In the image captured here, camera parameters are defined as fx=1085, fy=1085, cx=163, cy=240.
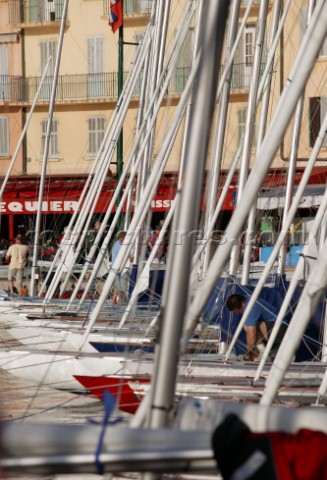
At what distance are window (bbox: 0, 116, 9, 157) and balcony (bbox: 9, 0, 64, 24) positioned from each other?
454 centimetres

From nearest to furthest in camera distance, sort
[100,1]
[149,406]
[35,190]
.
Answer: [149,406]
[35,190]
[100,1]

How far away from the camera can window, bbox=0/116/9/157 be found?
49194 millimetres

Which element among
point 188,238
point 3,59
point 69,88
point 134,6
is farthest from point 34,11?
point 188,238

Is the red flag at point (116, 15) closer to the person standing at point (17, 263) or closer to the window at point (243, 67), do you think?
the person standing at point (17, 263)

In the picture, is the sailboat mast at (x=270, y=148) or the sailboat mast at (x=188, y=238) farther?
the sailboat mast at (x=270, y=148)

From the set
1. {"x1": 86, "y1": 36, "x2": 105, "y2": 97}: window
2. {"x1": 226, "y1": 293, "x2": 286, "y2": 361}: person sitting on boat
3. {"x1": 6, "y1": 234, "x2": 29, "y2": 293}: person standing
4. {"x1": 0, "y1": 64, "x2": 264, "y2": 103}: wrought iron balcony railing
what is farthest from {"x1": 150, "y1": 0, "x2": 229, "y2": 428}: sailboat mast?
{"x1": 86, "y1": 36, "x2": 105, "y2": 97}: window

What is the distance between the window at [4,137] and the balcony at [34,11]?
4539mm

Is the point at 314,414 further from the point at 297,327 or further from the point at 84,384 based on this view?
the point at 84,384

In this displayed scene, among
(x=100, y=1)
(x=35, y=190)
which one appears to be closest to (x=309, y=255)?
(x=35, y=190)

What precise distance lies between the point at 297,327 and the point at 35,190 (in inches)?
1438

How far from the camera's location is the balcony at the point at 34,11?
4728 centimetres

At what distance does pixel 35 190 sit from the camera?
42625 millimetres

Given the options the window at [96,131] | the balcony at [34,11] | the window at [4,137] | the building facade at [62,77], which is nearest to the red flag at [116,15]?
the building facade at [62,77]

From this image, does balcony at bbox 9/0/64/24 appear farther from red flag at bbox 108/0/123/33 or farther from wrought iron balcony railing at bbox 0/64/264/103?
red flag at bbox 108/0/123/33
